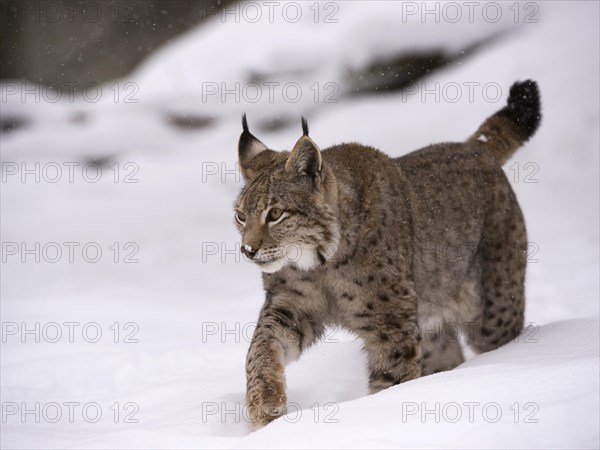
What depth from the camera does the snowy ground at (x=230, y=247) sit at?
304cm

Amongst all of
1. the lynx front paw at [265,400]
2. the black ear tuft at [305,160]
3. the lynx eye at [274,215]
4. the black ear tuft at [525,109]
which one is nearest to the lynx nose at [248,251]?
the lynx eye at [274,215]

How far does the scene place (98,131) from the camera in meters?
12.1

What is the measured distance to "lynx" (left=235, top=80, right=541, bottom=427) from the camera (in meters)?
3.90

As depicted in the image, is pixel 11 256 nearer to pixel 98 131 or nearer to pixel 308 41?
pixel 98 131

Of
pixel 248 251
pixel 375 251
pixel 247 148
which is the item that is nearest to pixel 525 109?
pixel 375 251

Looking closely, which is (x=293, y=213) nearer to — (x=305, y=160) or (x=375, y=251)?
(x=305, y=160)

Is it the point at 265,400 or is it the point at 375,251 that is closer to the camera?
the point at 265,400

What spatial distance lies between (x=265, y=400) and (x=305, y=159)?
1219mm

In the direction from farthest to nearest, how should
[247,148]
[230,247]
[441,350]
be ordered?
[230,247], [441,350], [247,148]

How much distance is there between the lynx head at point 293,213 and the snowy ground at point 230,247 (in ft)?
2.59

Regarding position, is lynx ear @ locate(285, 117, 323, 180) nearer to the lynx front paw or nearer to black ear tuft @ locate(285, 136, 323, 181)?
black ear tuft @ locate(285, 136, 323, 181)

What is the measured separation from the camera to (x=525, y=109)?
525 cm

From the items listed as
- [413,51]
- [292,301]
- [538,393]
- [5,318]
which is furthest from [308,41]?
[538,393]

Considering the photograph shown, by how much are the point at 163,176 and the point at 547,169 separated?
522 cm
